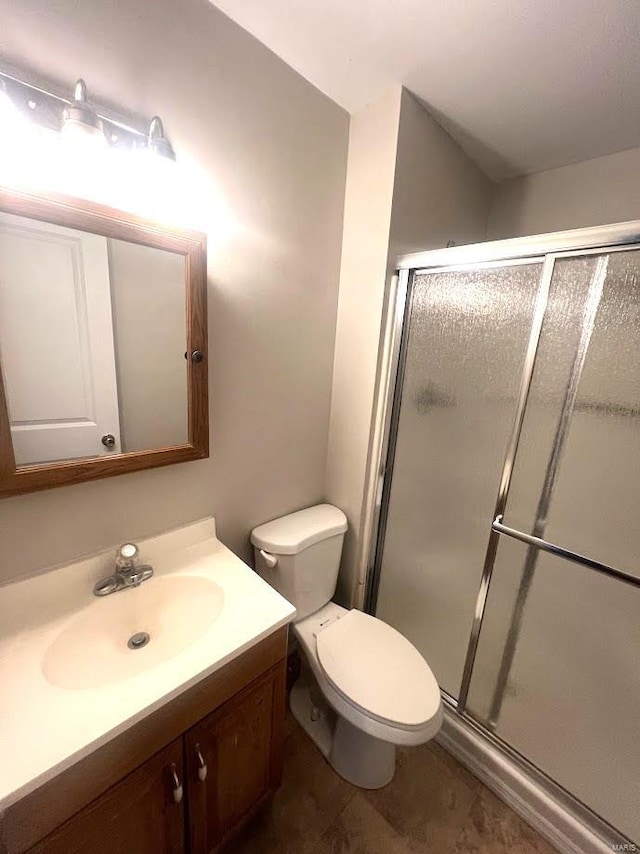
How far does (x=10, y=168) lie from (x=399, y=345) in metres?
1.18

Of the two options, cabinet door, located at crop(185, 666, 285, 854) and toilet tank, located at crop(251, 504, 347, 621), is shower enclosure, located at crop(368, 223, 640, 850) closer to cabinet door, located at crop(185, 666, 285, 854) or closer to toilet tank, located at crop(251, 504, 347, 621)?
toilet tank, located at crop(251, 504, 347, 621)

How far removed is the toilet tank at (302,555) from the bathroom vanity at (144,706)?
0.64ft

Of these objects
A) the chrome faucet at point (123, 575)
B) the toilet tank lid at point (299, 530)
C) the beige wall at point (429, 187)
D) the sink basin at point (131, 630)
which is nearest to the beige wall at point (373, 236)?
the beige wall at point (429, 187)

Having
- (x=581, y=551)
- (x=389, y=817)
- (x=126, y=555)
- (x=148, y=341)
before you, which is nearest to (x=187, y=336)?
(x=148, y=341)

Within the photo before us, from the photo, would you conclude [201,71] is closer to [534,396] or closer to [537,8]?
[537,8]

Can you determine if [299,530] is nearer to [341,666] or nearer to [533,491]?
[341,666]

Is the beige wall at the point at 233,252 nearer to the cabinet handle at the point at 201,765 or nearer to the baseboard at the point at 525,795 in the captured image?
the cabinet handle at the point at 201,765

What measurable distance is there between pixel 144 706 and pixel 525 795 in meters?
Answer: 1.40

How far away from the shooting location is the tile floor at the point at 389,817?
1115 millimetres

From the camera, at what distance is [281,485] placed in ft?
4.71

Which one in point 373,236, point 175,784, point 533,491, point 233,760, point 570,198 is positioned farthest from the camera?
point 570,198

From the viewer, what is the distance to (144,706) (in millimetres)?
668

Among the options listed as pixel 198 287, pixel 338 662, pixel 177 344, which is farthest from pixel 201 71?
pixel 338 662

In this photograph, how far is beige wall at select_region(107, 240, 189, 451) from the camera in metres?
0.90
